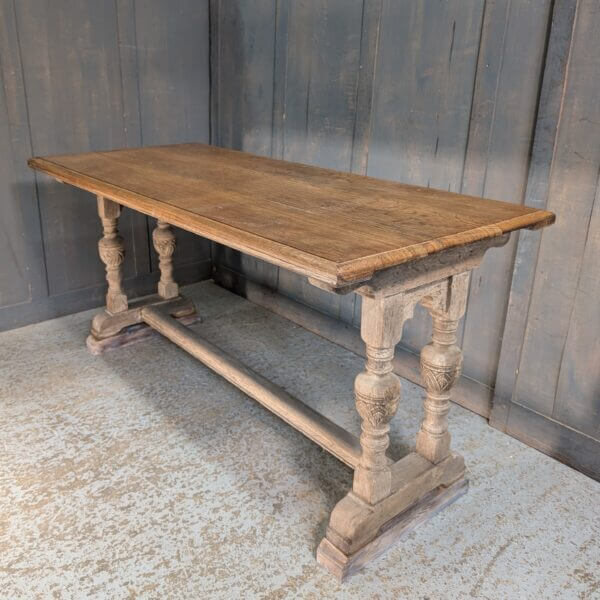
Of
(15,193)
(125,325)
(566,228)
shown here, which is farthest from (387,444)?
(15,193)

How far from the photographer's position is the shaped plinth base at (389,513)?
5.39 feet

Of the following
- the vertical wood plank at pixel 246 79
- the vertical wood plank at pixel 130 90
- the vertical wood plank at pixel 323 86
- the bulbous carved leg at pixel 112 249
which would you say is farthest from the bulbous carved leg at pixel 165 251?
the vertical wood plank at pixel 323 86

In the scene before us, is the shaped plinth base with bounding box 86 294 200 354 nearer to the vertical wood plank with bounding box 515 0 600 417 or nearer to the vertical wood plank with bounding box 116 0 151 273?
the vertical wood plank with bounding box 116 0 151 273

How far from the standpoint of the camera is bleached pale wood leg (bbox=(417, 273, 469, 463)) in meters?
1.71

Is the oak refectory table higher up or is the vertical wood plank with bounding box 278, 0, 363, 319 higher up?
the vertical wood plank with bounding box 278, 0, 363, 319

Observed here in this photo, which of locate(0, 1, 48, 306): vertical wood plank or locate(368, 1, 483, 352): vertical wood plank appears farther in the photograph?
locate(0, 1, 48, 306): vertical wood plank

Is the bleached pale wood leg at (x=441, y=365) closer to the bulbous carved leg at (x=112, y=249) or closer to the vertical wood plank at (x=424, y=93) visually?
the vertical wood plank at (x=424, y=93)

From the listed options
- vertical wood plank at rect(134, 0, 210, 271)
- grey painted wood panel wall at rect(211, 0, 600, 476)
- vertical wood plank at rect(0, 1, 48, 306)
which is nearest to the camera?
grey painted wood panel wall at rect(211, 0, 600, 476)

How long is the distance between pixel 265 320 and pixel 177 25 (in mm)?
1595

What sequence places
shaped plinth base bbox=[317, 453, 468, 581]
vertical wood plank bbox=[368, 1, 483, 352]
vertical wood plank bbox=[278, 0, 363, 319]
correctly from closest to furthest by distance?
shaped plinth base bbox=[317, 453, 468, 581], vertical wood plank bbox=[368, 1, 483, 352], vertical wood plank bbox=[278, 0, 363, 319]

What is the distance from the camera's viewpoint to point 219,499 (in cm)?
190

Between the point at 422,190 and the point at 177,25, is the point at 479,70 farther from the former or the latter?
the point at 177,25

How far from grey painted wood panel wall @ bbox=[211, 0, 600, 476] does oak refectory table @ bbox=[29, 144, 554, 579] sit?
355 millimetres

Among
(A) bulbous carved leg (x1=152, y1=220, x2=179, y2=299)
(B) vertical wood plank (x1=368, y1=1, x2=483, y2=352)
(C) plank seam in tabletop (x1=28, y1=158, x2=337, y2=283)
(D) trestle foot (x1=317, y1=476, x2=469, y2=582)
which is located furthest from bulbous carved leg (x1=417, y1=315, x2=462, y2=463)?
(A) bulbous carved leg (x1=152, y1=220, x2=179, y2=299)
